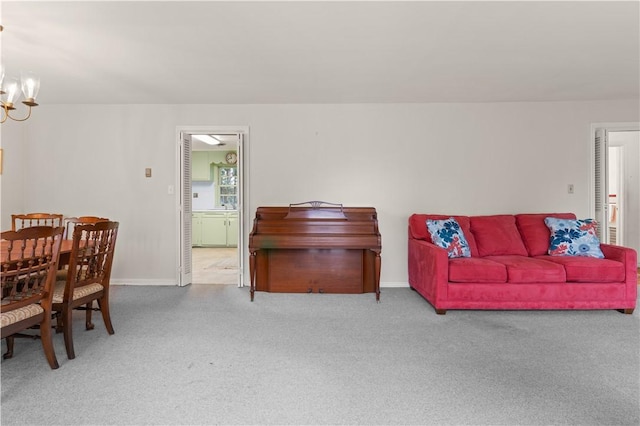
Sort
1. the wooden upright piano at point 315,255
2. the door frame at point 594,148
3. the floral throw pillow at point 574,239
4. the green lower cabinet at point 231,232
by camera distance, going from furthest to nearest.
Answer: the green lower cabinet at point 231,232 < the door frame at point 594,148 < the wooden upright piano at point 315,255 < the floral throw pillow at point 574,239

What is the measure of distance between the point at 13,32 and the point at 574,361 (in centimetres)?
430

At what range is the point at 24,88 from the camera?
2275mm

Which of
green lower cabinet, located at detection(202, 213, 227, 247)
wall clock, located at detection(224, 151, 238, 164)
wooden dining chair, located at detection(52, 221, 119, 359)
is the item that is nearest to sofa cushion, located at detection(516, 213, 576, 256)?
wooden dining chair, located at detection(52, 221, 119, 359)

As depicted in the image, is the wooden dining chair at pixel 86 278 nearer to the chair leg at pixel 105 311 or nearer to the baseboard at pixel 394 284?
the chair leg at pixel 105 311

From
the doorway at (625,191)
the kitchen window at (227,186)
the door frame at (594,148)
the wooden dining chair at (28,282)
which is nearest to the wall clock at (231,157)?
the kitchen window at (227,186)

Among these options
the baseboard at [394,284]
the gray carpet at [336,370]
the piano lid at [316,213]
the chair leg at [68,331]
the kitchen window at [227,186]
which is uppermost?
the kitchen window at [227,186]

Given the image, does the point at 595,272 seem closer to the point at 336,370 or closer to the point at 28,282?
the point at 336,370

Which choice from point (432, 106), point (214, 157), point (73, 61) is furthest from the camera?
point (214, 157)

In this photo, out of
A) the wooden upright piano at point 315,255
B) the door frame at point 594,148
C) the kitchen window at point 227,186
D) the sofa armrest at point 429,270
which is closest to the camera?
the sofa armrest at point 429,270

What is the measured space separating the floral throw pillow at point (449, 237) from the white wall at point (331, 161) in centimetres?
59

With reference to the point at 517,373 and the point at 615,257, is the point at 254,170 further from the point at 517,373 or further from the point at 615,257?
the point at 615,257

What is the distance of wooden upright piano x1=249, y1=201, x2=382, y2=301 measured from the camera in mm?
3623

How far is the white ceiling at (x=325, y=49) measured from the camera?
2.15 metres

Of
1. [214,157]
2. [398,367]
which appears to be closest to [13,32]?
[398,367]
